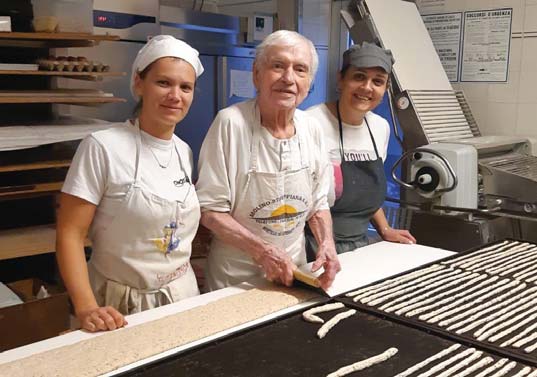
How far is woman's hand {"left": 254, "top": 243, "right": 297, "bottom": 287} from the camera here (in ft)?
5.10

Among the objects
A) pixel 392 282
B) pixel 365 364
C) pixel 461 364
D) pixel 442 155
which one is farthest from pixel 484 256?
pixel 365 364

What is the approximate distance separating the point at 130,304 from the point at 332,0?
2946 mm

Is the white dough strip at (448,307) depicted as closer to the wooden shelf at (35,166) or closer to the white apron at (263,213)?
the white apron at (263,213)

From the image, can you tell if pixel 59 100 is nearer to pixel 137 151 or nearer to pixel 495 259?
pixel 137 151

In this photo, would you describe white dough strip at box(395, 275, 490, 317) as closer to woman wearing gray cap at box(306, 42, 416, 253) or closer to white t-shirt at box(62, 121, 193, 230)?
woman wearing gray cap at box(306, 42, 416, 253)

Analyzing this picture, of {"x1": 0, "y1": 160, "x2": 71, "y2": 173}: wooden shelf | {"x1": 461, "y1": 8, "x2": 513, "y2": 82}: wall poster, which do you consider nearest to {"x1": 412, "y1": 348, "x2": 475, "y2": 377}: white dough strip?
{"x1": 0, "y1": 160, "x2": 71, "y2": 173}: wooden shelf

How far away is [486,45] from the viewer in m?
3.24

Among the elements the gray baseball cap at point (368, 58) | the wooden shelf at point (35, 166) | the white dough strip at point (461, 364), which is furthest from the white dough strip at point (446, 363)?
the wooden shelf at point (35, 166)

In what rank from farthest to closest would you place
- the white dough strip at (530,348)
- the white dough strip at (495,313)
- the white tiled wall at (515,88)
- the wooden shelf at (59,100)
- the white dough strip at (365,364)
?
the white tiled wall at (515,88)
the wooden shelf at (59,100)
the white dough strip at (495,313)
the white dough strip at (530,348)
the white dough strip at (365,364)

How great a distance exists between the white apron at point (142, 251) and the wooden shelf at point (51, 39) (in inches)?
41.1

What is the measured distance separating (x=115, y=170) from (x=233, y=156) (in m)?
0.37

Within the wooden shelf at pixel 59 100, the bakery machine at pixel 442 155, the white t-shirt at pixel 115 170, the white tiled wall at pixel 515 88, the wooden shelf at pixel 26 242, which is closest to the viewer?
the white t-shirt at pixel 115 170

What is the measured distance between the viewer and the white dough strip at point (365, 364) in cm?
109

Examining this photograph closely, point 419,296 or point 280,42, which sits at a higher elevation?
point 280,42
